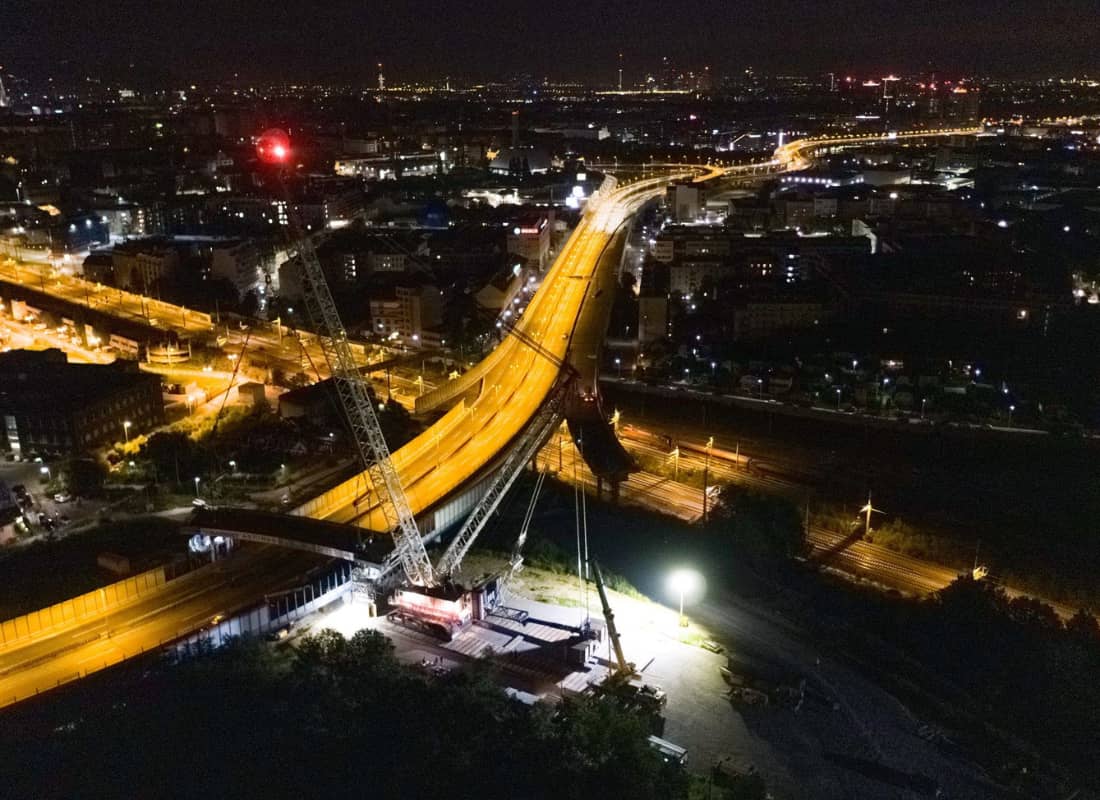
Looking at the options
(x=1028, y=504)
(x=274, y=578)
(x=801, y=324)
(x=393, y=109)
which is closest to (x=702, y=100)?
(x=393, y=109)

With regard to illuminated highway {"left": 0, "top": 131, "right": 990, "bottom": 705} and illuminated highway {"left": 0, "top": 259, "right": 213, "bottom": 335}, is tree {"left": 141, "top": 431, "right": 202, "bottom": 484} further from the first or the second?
illuminated highway {"left": 0, "top": 259, "right": 213, "bottom": 335}

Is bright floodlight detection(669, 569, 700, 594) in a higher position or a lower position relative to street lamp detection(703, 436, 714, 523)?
lower

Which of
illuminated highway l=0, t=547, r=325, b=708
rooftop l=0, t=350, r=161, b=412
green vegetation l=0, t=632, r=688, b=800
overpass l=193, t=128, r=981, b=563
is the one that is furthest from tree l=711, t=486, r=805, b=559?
rooftop l=0, t=350, r=161, b=412

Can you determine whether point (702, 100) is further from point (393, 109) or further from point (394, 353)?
point (394, 353)

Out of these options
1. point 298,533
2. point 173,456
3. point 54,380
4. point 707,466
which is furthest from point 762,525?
point 54,380

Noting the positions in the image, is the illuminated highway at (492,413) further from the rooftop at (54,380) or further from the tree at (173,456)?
the rooftop at (54,380)
